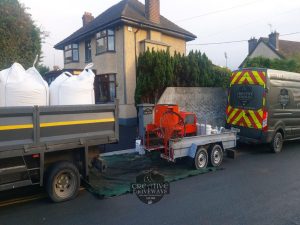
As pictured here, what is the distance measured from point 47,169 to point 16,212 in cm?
86

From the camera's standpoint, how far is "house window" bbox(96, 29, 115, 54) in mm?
16922

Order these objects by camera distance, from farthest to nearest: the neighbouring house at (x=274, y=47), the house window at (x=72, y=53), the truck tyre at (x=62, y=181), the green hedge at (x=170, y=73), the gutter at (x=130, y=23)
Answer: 1. the neighbouring house at (x=274, y=47)
2. the house window at (x=72, y=53)
3. the gutter at (x=130, y=23)
4. the green hedge at (x=170, y=73)
5. the truck tyre at (x=62, y=181)

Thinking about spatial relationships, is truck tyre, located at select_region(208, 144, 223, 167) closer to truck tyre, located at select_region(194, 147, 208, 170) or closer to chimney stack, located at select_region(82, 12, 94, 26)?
truck tyre, located at select_region(194, 147, 208, 170)

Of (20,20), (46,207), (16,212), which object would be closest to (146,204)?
(46,207)

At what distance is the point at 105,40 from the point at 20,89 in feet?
42.3

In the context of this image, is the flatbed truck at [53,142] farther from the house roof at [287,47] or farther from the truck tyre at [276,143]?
the house roof at [287,47]

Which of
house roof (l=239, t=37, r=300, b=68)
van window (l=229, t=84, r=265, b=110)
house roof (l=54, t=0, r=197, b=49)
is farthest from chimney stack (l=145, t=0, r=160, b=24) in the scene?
house roof (l=239, t=37, r=300, b=68)

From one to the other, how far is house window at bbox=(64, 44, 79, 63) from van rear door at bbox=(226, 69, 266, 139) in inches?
564

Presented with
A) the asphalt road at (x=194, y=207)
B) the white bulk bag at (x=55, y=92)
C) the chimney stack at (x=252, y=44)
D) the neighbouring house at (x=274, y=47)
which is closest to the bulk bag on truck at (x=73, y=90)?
the white bulk bag at (x=55, y=92)

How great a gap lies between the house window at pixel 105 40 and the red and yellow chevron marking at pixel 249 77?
351 inches

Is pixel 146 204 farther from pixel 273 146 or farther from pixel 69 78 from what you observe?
pixel 273 146

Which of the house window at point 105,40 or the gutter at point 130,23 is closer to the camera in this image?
the gutter at point 130,23

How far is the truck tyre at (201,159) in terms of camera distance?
7.43 m

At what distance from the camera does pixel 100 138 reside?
18.8 feet
